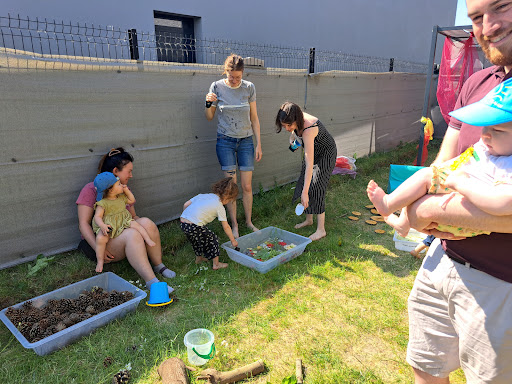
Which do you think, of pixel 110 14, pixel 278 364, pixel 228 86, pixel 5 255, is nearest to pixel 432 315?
pixel 278 364

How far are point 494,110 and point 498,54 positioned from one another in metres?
0.31

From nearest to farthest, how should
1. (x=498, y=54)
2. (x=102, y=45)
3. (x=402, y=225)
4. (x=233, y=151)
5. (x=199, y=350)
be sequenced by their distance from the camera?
(x=498, y=54), (x=402, y=225), (x=199, y=350), (x=233, y=151), (x=102, y=45)

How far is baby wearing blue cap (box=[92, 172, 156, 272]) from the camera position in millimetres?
3055

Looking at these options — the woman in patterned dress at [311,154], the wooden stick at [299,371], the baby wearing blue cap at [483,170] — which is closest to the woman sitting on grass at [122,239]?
the wooden stick at [299,371]

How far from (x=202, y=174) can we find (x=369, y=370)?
2973 mm

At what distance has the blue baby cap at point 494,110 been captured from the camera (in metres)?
1.06

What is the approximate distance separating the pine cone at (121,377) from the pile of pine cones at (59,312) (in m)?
0.60

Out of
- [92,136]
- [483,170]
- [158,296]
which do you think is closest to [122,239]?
[158,296]

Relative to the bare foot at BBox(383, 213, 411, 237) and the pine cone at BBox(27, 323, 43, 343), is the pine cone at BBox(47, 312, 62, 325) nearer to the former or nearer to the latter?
the pine cone at BBox(27, 323, 43, 343)

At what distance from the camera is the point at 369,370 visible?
2248mm

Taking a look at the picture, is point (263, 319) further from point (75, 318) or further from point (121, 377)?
point (75, 318)

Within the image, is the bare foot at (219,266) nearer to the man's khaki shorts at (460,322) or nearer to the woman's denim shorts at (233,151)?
the woman's denim shorts at (233,151)

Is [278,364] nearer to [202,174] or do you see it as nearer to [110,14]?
[202,174]

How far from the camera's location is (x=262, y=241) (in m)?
4.10
